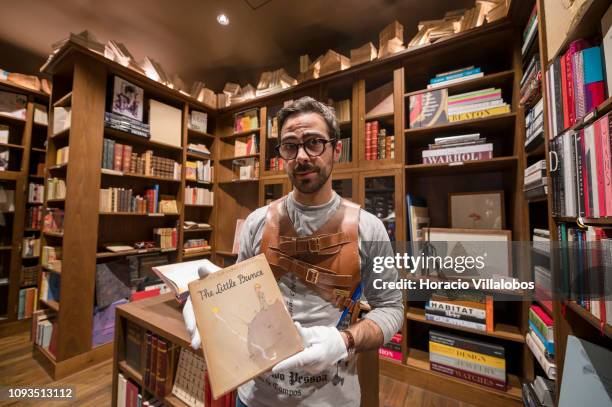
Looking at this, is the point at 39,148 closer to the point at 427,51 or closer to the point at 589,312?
the point at 427,51

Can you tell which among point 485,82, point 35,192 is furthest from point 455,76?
point 35,192

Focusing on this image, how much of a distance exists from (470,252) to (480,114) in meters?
1.02

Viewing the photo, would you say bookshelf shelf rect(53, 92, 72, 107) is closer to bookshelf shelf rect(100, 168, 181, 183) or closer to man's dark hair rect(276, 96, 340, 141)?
bookshelf shelf rect(100, 168, 181, 183)

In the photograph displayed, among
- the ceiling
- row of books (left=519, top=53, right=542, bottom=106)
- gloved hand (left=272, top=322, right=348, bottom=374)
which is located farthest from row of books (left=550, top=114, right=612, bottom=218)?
the ceiling

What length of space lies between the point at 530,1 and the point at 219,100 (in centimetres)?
308

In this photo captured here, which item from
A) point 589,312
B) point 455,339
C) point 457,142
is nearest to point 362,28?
point 457,142

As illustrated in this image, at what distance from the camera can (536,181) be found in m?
1.39

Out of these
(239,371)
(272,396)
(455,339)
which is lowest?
(455,339)

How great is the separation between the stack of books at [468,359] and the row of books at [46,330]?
10.2 feet

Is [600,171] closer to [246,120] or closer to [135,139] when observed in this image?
[246,120]

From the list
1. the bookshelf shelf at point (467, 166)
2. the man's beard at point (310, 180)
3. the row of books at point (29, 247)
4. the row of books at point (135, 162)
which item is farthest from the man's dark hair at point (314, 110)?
the row of books at point (29, 247)

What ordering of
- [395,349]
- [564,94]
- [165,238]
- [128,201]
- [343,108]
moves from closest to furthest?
1. [564,94]
2. [395,349]
3. [343,108]
4. [128,201]
5. [165,238]

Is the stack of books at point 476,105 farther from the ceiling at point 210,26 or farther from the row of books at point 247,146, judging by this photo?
the row of books at point 247,146

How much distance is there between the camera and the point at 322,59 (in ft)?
8.09
